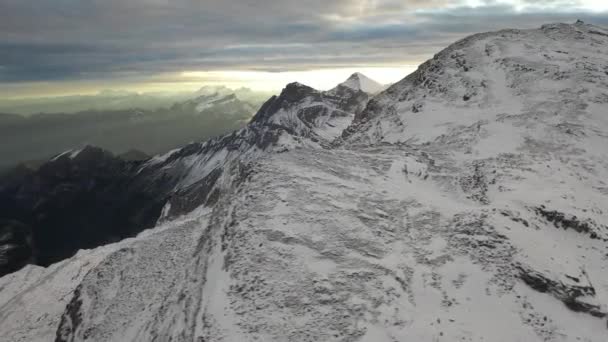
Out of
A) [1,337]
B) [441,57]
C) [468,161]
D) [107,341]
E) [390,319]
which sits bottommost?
[1,337]

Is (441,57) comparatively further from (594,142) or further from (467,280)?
(467,280)

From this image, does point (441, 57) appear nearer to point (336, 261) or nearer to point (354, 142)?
point (354, 142)

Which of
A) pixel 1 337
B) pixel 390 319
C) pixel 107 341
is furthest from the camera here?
pixel 1 337

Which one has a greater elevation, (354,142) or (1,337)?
(354,142)

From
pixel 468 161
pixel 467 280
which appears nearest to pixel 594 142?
pixel 468 161

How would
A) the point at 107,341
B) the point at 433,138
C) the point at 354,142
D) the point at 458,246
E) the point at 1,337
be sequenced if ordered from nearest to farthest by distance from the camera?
the point at 458,246 → the point at 107,341 → the point at 433,138 → the point at 354,142 → the point at 1,337

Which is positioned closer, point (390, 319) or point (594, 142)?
point (390, 319)
